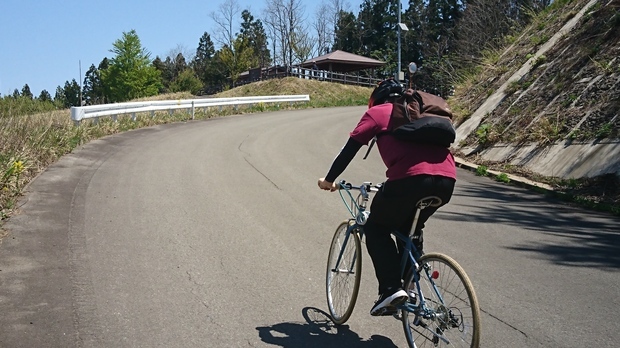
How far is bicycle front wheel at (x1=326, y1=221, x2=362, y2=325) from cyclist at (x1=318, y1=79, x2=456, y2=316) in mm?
453

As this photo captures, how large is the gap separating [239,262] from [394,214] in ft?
9.63

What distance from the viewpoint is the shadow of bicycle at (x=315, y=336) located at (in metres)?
4.82

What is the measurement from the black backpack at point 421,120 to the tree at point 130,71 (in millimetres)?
77089

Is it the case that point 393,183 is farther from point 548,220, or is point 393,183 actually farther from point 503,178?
point 503,178

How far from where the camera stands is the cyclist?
418 cm

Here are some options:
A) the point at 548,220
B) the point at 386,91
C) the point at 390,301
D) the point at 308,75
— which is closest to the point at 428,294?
the point at 390,301

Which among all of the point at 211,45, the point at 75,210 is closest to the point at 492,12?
the point at 75,210

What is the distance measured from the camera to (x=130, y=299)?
5.70 m

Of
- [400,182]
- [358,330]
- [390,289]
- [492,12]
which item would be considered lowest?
[358,330]

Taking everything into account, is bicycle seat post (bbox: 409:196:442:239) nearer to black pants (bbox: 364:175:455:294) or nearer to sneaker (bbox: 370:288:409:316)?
black pants (bbox: 364:175:455:294)

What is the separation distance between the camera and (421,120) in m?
4.20

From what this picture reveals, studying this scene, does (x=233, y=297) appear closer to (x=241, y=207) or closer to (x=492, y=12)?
(x=241, y=207)

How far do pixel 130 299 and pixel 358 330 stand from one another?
2.11 metres

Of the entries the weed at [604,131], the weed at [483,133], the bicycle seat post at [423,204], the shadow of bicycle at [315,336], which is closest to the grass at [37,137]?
the shadow of bicycle at [315,336]
